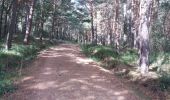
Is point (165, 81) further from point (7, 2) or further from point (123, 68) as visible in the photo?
point (7, 2)

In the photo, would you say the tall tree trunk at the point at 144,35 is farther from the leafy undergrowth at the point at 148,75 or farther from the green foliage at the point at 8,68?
the green foliage at the point at 8,68

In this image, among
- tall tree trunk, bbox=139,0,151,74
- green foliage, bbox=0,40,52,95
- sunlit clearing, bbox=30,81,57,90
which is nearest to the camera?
green foliage, bbox=0,40,52,95

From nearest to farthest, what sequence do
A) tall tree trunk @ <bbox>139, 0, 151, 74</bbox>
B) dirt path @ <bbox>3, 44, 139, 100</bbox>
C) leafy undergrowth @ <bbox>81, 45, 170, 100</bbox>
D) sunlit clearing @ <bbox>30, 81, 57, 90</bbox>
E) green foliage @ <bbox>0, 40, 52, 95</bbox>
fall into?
1. dirt path @ <bbox>3, 44, 139, 100</bbox>
2. green foliage @ <bbox>0, 40, 52, 95</bbox>
3. sunlit clearing @ <bbox>30, 81, 57, 90</bbox>
4. leafy undergrowth @ <bbox>81, 45, 170, 100</bbox>
5. tall tree trunk @ <bbox>139, 0, 151, 74</bbox>

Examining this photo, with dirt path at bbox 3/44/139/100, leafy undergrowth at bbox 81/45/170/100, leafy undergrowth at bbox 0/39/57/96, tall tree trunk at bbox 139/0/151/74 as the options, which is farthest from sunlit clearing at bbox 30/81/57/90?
tall tree trunk at bbox 139/0/151/74

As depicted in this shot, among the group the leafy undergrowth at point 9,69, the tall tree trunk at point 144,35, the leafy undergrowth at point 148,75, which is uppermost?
the tall tree trunk at point 144,35

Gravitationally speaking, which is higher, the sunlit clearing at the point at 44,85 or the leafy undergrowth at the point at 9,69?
the leafy undergrowth at the point at 9,69

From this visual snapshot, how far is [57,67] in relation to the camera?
62.8 ft

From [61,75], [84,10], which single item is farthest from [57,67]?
[84,10]

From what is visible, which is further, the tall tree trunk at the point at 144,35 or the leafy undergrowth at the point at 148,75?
the tall tree trunk at the point at 144,35

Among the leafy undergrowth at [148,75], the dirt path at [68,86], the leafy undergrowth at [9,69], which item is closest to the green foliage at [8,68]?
the leafy undergrowth at [9,69]

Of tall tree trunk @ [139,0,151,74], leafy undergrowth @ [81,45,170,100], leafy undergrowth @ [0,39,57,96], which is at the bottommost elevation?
leafy undergrowth @ [81,45,170,100]

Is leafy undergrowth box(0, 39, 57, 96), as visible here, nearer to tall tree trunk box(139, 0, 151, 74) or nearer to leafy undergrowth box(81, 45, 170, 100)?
leafy undergrowth box(81, 45, 170, 100)

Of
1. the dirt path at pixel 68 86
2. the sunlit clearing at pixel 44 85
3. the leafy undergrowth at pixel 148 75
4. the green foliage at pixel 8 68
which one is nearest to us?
the dirt path at pixel 68 86

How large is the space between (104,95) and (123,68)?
7142mm
